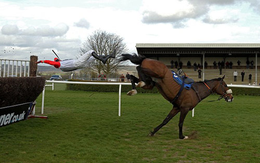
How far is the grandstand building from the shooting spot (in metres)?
28.8

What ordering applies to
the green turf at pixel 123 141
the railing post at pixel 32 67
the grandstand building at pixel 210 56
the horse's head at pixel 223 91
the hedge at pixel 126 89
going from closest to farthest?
the green turf at pixel 123 141 < the horse's head at pixel 223 91 < the railing post at pixel 32 67 < the hedge at pixel 126 89 < the grandstand building at pixel 210 56

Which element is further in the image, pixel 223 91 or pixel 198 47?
pixel 198 47

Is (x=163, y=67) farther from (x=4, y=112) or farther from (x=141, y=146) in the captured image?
(x=4, y=112)


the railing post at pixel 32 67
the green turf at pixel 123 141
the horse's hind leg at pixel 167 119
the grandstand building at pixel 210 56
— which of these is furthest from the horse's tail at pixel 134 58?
the grandstand building at pixel 210 56

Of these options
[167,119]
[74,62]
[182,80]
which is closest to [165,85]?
[182,80]

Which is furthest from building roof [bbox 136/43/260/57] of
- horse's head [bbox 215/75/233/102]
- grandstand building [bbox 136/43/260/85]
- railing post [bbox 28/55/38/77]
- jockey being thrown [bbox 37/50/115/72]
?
jockey being thrown [bbox 37/50/115/72]

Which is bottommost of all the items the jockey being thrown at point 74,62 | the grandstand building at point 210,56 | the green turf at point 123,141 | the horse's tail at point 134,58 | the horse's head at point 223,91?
the green turf at point 123,141

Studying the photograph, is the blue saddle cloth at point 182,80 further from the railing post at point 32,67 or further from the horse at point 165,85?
the railing post at point 32,67

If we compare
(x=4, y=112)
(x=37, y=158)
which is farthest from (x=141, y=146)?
(x=4, y=112)

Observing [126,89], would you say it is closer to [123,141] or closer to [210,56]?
[123,141]

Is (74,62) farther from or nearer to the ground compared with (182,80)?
farther from the ground

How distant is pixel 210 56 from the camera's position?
115 feet

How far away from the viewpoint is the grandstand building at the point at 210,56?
28.8 metres

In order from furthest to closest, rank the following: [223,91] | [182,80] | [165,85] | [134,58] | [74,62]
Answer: [223,91]
[182,80]
[165,85]
[134,58]
[74,62]
